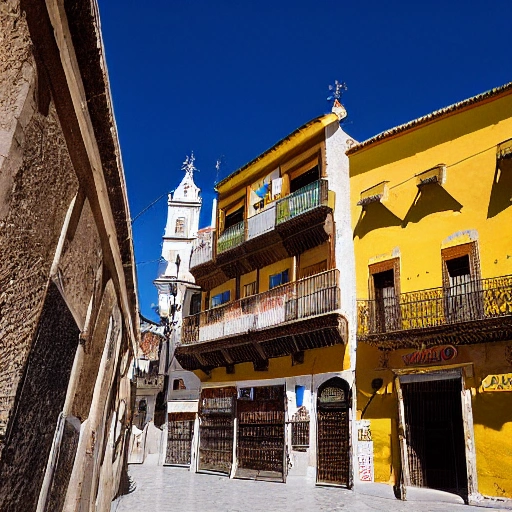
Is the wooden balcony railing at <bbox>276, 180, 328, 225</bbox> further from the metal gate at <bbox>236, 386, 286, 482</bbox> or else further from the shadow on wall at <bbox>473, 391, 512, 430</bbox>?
the shadow on wall at <bbox>473, 391, 512, 430</bbox>

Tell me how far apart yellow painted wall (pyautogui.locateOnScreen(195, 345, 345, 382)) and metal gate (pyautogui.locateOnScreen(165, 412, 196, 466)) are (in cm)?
257

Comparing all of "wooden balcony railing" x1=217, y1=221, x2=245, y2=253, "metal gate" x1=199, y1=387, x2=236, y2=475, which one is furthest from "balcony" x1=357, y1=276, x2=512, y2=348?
"metal gate" x1=199, y1=387, x2=236, y2=475

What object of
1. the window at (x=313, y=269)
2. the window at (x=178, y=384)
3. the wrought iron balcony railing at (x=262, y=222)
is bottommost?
the window at (x=178, y=384)

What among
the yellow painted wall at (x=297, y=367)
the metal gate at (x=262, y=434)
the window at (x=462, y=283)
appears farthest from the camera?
the metal gate at (x=262, y=434)

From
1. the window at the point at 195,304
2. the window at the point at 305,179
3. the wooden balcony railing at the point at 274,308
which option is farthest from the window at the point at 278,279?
the window at the point at 195,304

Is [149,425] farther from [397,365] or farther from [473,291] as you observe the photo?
[473,291]

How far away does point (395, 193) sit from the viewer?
51.6 ft

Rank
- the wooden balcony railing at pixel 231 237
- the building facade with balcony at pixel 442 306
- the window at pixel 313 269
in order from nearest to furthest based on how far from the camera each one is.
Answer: the building facade with balcony at pixel 442 306 → the window at pixel 313 269 → the wooden balcony railing at pixel 231 237

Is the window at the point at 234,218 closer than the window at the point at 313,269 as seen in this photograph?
No

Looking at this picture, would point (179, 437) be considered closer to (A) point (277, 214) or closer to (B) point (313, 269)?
(B) point (313, 269)

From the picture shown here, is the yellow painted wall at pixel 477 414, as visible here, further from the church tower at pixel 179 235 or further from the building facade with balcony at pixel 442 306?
the church tower at pixel 179 235

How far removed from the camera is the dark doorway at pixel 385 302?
1401cm

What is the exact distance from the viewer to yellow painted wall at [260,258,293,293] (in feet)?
59.6

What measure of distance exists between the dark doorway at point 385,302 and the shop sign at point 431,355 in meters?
0.90
